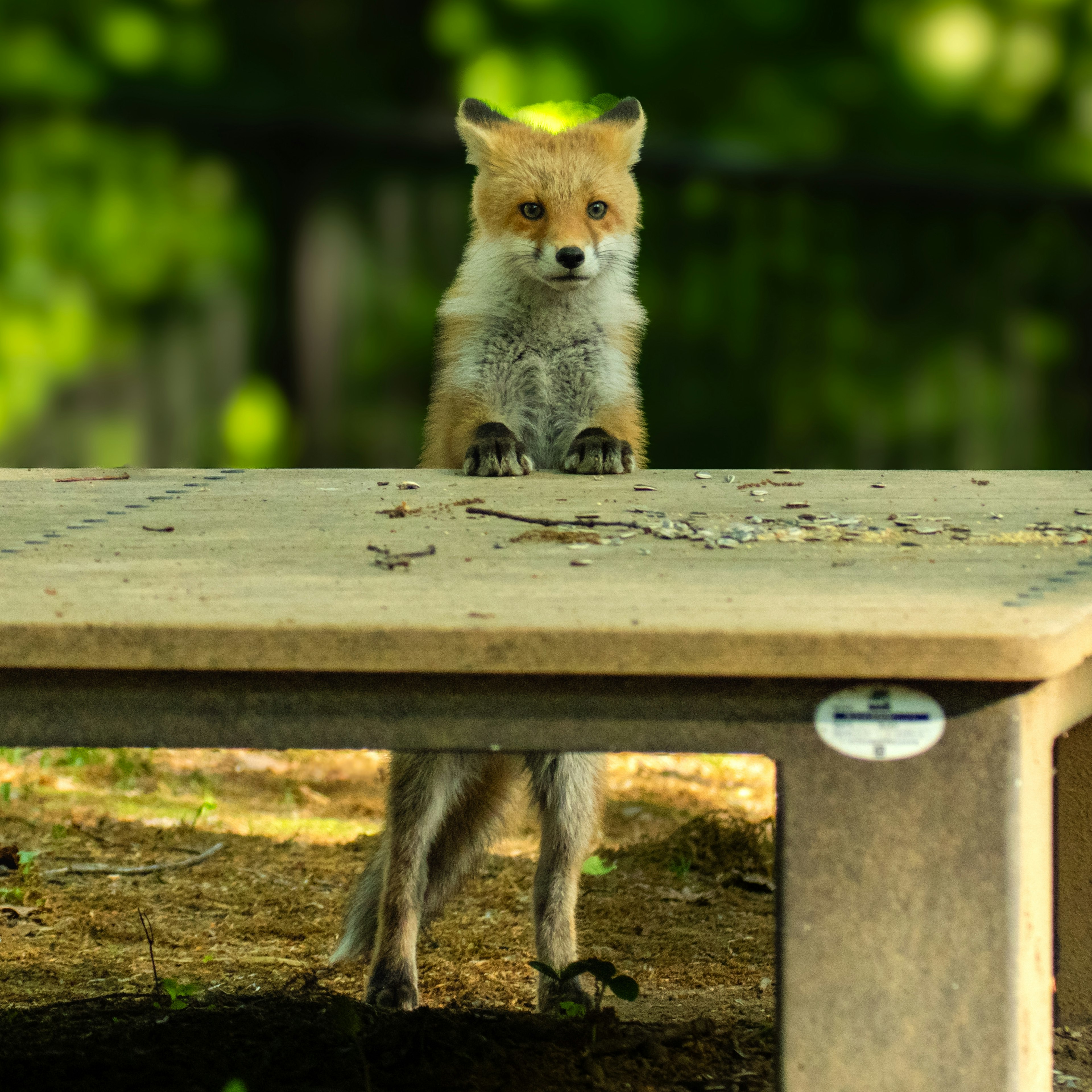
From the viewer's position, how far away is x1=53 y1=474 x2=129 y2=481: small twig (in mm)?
3189

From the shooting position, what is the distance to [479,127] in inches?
148

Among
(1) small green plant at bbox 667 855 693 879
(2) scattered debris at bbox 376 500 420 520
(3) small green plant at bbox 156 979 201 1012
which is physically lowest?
(3) small green plant at bbox 156 979 201 1012

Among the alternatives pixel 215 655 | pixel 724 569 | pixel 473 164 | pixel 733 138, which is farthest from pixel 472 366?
pixel 215 655

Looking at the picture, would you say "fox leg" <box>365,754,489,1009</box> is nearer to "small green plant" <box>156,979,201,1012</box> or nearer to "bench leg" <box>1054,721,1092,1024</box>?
"small green plant" <box>156,979,201,1012</box>

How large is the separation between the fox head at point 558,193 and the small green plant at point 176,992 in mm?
1930

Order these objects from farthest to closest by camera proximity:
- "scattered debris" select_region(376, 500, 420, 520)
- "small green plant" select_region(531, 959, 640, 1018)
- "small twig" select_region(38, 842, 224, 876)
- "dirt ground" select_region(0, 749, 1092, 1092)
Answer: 1. "small twig" select_region(38, 842, 224, 876)
2. "scattered debris" select_region(376, 500, 420, 520)
3. "dirt ground" select_region(0, 749, 1092, 1092)
4. "small green plant" select_region(531, 959, 640, 1018)

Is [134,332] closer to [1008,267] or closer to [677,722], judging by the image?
[1008,267]

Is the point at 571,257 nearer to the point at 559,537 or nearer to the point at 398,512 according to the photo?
the point at 398,512

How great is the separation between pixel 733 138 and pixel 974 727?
10.1 feet

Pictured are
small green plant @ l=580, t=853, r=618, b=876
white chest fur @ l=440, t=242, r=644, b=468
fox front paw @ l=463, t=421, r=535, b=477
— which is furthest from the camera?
white chest fur @ l=440, t=242, r=644, b=468

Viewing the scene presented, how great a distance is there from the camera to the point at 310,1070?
231 centimetres

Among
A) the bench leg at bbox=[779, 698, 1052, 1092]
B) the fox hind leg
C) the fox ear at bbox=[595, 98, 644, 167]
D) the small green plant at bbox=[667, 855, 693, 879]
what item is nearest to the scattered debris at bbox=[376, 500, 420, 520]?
the fox hind leg

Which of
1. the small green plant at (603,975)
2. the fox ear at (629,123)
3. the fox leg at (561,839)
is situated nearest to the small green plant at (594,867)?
the fox leg at (561,839)

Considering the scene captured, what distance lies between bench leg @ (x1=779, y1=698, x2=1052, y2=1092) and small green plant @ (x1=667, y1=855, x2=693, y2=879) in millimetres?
2438
